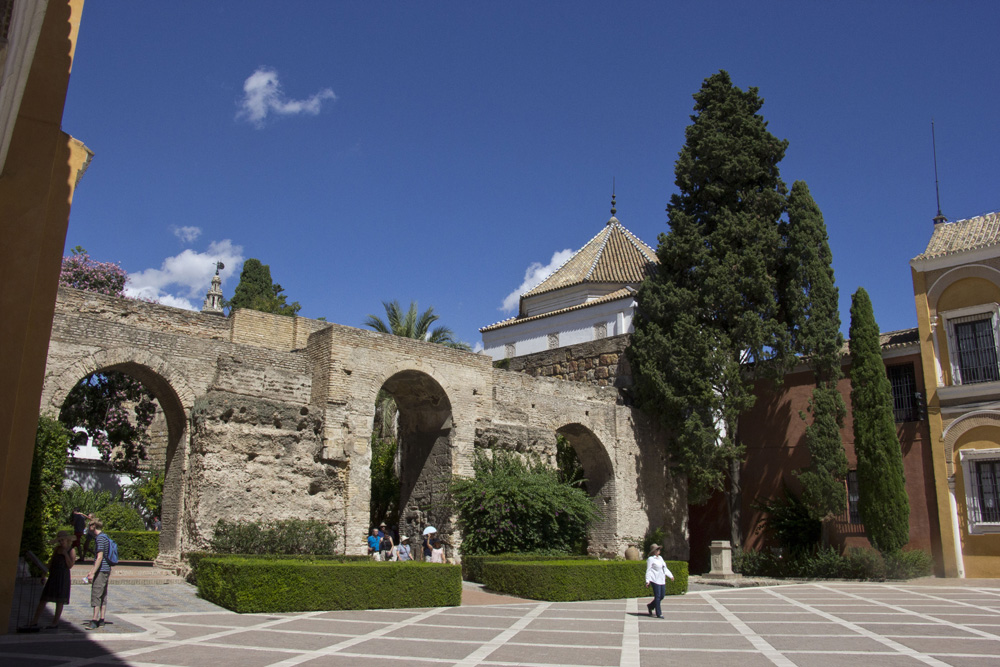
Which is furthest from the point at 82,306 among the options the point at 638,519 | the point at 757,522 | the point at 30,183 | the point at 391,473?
the point at 757,522

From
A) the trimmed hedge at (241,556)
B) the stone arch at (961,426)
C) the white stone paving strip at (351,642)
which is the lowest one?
the white stone paving strip at (351,642)

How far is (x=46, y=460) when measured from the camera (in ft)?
40.6

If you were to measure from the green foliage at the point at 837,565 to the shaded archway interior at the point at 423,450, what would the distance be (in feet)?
29.4

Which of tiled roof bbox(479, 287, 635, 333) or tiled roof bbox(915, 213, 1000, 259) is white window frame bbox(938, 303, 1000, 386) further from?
tiled roof bbox(479, 287, 635, 333)

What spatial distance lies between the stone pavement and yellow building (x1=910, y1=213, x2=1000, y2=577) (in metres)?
6.58

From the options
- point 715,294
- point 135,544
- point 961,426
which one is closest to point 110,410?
point 135,544

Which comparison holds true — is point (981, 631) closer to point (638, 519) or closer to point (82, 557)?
point (638, 519)

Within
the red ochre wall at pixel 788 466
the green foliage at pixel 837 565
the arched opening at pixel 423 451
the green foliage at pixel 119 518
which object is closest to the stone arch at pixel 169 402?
the arched opening at pixel 423 451

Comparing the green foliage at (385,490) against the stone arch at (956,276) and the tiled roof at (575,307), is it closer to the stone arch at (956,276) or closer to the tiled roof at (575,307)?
the tiled roof at (575,307)

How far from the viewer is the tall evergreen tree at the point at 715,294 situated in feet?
69.1

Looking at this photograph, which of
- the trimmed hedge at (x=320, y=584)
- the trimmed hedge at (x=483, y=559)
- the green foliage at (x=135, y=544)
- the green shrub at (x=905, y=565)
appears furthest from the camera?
the green shrub at (x=905, y=565)

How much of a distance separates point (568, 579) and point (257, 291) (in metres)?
27.4

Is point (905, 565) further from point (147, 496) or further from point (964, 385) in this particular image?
point (147, 496)

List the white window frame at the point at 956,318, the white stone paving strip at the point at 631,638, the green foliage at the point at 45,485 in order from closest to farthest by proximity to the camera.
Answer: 1. the white stone paving strip at the point at 631,638
2. the green foliage at the point at 45,485
3. the white window frame at the point at 956,318
